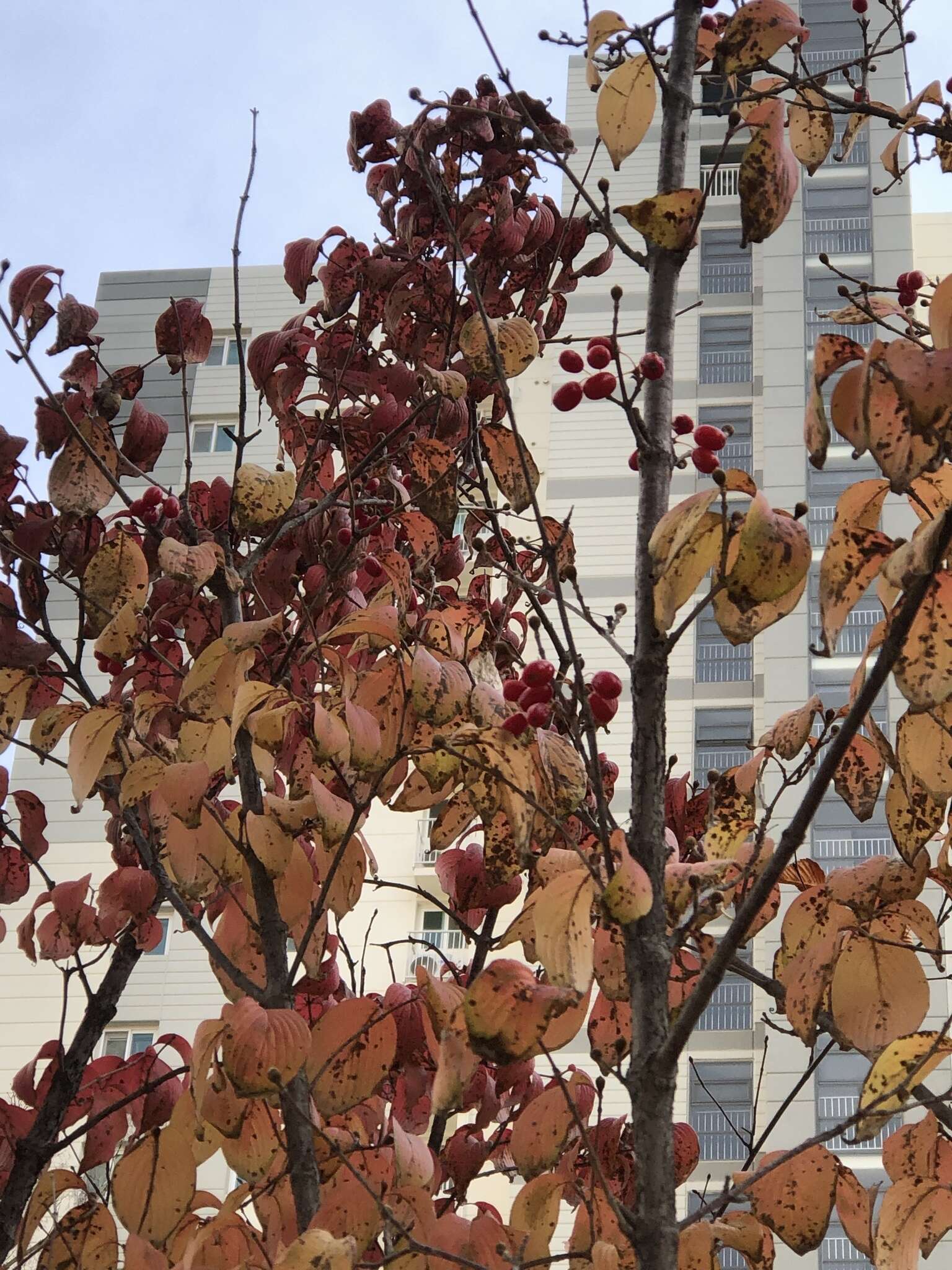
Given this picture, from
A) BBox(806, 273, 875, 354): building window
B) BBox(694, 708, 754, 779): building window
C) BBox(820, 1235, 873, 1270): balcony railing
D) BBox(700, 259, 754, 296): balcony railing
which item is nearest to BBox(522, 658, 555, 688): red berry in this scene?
BBox(820, 1235, 873, 1270): balcony railing

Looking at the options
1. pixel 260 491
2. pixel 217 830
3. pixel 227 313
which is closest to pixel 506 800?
pixel 217 830

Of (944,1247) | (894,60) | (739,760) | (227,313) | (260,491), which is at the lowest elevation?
(944,1247)

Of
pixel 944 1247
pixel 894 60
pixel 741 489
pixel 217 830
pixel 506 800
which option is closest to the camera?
pixel 741 489

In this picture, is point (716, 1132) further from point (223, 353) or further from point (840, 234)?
point (223, 353)

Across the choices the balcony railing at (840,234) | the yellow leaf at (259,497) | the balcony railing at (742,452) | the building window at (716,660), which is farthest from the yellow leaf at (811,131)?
the balcony railing at (840,234)

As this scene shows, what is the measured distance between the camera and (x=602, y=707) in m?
1.57

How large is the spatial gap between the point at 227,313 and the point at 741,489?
17334 mm

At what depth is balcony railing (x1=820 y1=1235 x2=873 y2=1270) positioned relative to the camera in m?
13.1

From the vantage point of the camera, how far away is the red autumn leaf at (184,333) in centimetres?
225

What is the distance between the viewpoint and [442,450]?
209 centimetres

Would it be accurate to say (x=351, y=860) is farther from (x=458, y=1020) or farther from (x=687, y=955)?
(x=687, y=955)

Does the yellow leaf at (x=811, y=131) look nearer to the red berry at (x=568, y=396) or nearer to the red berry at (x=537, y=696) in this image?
the red berry at (x=568, y=396)

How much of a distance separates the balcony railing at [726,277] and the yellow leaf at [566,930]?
18871mm

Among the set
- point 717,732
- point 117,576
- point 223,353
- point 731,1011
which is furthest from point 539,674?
point 223,353
